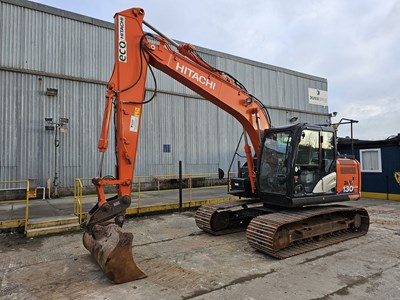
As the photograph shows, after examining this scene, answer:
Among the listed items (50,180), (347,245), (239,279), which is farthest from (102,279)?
(50,180)

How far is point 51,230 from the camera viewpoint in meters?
7.65

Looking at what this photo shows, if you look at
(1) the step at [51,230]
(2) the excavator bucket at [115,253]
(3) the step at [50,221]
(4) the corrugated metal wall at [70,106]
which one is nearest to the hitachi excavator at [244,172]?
(2) the excavator bucket at [115,253]

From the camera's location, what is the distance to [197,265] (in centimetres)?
524

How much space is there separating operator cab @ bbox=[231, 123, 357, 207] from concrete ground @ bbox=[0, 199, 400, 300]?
1143mm

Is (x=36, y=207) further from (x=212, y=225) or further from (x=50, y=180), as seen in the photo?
(x=212, y=225)

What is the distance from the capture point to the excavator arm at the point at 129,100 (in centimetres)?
456

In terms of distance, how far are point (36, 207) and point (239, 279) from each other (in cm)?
894

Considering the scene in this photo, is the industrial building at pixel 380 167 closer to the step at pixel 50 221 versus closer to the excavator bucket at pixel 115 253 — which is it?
Result: the excavator bucket at pixel 115 253

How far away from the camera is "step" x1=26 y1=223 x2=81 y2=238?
7396 millimetres

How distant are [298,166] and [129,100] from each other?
3.64 m

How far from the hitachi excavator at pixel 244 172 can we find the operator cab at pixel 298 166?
0.8 inches

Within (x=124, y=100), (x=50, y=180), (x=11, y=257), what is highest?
(x=124, y=100)

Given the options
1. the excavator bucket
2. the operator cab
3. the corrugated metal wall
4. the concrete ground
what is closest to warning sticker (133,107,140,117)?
the excavator bucket

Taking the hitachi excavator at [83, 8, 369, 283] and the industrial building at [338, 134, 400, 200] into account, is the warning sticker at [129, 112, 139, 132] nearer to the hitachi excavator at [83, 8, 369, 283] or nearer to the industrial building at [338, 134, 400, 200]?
the hitachi excavator at [83, 8, 369, 283]
